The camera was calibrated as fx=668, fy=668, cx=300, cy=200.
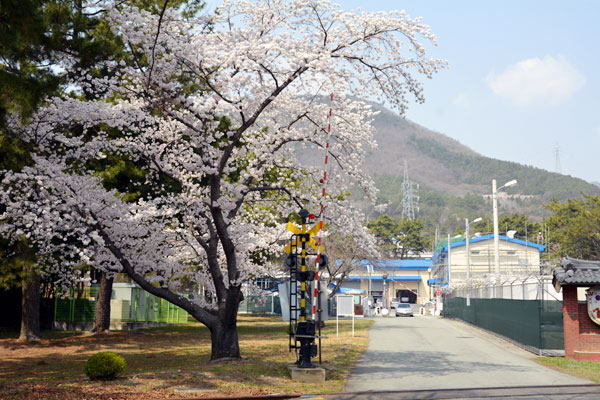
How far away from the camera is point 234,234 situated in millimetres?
21891

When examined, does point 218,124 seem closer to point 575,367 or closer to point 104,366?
point 104,366

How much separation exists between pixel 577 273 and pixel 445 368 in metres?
5.11

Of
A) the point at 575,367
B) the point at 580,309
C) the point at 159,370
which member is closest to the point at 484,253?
the point at 580,309

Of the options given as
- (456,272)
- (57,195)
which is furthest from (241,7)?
(456,272)

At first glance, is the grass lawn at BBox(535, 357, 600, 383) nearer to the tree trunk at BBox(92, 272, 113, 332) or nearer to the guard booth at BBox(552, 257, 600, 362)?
the guard booth at BBox(552, 257, 600, 362)

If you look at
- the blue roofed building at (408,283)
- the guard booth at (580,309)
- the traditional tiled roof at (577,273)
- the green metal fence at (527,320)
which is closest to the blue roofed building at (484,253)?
the blue roofed building at (408,283)

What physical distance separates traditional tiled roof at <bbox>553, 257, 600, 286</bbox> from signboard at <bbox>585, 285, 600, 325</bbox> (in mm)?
276

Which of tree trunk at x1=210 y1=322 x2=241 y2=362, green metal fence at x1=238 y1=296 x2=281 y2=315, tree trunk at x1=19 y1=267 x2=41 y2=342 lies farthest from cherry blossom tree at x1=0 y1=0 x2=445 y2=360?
green metal fence at x1=238 y1=296 x2=281 y2=315

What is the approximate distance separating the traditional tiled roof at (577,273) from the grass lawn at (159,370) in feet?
21.6

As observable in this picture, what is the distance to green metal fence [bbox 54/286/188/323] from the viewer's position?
3797cm

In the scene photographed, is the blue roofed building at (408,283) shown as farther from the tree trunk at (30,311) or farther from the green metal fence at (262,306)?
the tree trunk at (30,311)

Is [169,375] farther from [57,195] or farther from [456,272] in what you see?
[456,272]

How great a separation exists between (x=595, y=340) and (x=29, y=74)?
1652 centimetres

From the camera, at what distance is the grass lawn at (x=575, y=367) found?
16.1 metres
